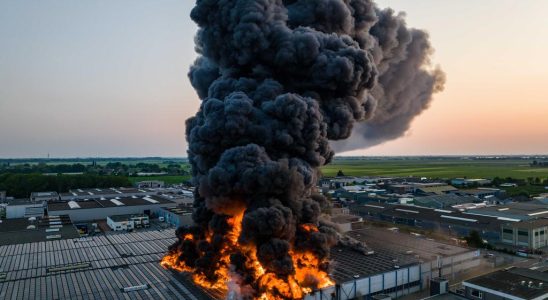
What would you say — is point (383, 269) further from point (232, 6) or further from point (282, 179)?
point (232, 6)

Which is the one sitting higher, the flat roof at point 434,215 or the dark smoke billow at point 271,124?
the dark smoke billow at point 271,124

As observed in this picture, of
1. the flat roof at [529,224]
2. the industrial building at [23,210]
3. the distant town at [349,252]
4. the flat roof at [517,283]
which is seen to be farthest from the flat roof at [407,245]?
the industrial building at [23,210]

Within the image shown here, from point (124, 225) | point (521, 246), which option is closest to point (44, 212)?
point (124, 225)

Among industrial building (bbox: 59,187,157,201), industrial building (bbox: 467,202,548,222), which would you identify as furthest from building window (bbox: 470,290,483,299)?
industrial building (bbox: 59,187,157,201)

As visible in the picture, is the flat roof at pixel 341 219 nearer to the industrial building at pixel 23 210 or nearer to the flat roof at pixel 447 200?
the flat roof at pixel 447 200

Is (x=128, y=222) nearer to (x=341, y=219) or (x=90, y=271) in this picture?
(x=90, y=271)

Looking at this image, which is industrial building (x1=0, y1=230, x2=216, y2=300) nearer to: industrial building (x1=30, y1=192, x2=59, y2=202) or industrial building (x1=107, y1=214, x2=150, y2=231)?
industrial building (x1=107, y1=214, x2=150, y2=231)

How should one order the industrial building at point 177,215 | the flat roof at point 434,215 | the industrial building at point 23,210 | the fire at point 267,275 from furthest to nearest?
the industrial building at point 23,210, the industrial building at point 177,215, the flat roof at point 434,215, the fire at point 267,275
